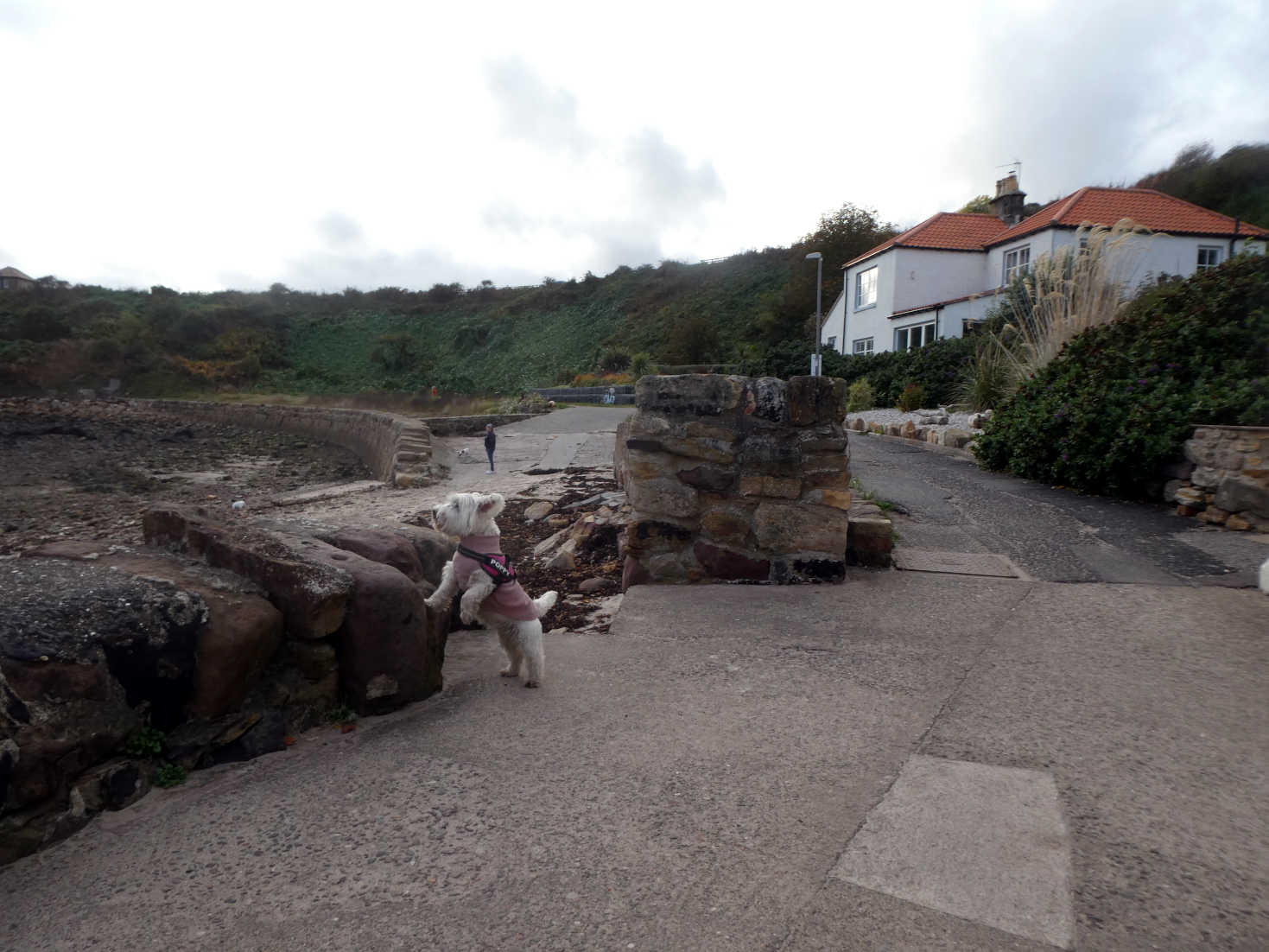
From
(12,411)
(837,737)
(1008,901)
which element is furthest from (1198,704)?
(12,411)

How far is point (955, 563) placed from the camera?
17.5 ft

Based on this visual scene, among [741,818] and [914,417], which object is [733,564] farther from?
[914,417]

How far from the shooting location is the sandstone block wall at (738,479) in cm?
487

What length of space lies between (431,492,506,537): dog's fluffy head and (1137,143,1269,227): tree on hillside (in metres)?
41.2

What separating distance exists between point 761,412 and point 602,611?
1681 millimetres

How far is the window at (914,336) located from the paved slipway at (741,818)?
26.2 metres

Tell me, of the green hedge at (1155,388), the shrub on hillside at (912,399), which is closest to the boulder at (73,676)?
the green hedge at (1155,388)

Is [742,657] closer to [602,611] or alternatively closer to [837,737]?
[837,737]

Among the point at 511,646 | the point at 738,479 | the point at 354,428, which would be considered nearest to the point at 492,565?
the point at 511,646

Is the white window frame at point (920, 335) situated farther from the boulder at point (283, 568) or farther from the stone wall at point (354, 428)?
the boulder at point (283, 568)

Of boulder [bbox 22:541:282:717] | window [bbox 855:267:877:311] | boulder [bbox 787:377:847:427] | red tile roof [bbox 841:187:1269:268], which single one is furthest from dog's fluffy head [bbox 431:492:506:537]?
window [bbox 855:267:877:311]

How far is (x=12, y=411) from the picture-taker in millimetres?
29062

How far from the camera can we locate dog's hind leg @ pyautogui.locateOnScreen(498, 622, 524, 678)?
3.42m

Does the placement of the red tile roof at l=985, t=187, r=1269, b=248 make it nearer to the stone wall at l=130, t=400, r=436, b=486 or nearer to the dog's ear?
the stone wall at l=130, t=400, r=436, b=486
